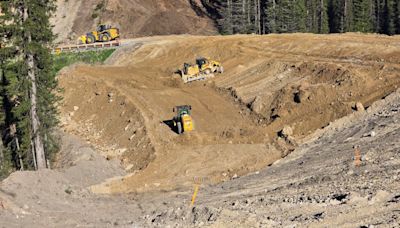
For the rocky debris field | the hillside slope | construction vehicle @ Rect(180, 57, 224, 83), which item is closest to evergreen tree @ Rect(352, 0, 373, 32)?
the hillside slope

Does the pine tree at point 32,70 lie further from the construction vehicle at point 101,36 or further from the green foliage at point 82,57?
the construction vehicle at point 101,36

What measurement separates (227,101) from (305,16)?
1736 inches

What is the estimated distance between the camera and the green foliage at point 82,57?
60.6 metres

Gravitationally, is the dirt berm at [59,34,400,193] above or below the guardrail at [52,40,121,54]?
below

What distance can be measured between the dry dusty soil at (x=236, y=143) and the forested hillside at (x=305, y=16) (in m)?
21.9

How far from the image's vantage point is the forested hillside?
265 ft

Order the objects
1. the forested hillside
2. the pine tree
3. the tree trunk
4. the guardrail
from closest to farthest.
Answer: the pine tree, the tree trunk, the guardrail, the forested hillside

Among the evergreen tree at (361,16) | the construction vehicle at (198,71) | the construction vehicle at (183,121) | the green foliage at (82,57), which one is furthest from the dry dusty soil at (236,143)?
the evergreen tree at (361,16)

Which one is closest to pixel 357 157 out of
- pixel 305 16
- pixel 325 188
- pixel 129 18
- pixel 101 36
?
pixel 325 188

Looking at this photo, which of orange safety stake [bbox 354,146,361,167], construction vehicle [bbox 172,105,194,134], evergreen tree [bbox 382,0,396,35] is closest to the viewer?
orange safety stake [bbox 354,146,361,167]

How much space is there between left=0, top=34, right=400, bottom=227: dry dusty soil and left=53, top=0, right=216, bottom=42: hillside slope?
23627 millimetres

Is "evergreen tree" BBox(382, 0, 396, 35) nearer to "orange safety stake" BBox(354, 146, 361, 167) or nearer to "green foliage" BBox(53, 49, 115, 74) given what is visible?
"green foliage" BBox(53, 49, 115, 74)

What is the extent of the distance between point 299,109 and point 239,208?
17180mm

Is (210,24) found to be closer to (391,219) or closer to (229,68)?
(229,68)
